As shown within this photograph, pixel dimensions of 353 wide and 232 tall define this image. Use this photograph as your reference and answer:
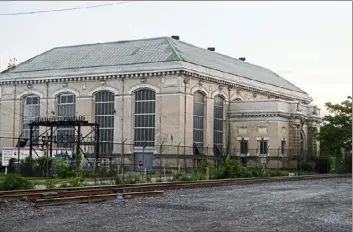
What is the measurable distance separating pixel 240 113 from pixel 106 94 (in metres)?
12.3

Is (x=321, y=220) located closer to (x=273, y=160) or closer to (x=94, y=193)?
(x=94, y=193)

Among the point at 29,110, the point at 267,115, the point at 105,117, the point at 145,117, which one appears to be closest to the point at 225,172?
the point at 145,117

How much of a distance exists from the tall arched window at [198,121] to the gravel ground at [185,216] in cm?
2880

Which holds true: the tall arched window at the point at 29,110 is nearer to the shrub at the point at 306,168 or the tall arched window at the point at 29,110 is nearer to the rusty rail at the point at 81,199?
the shrub at the point at 306,168

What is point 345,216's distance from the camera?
16016 millimetres

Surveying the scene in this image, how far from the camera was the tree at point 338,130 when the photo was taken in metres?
52.3

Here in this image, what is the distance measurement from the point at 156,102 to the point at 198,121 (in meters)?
4.39

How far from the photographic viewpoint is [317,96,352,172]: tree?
171 feet

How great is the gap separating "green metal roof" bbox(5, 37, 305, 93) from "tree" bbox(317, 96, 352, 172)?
9.19 meters

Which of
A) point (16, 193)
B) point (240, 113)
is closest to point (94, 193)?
point (16, 193)

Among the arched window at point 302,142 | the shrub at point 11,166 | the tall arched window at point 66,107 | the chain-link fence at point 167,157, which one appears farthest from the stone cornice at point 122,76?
the shrub at point 11,166

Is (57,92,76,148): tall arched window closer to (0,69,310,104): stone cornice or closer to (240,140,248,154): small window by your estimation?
(0,69,310,104): stone cornice

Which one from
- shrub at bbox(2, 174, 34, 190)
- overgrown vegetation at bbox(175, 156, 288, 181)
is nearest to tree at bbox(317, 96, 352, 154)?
overgrown vegetation at bbox(175, 156, 288, 181)

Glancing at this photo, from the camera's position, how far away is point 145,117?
49188 mm
